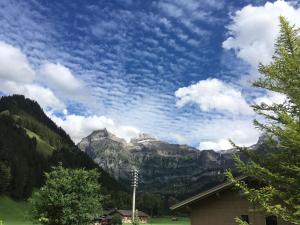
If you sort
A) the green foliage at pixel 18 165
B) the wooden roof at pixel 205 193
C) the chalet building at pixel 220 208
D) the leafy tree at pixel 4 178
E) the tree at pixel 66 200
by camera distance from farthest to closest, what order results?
the green foliage at pixel 18 165, the leafy tree at pixel 4 178, the tree at pixel 66 200, the wooden roof at pixel 205 193, the chalet building at pixel 220 208

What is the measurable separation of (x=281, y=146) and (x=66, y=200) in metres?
18.9

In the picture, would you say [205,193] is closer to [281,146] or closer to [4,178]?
[281,146]

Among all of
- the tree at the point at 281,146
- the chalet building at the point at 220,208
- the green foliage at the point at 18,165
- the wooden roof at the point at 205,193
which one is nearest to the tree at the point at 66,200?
the chalet building at the point at 220,208

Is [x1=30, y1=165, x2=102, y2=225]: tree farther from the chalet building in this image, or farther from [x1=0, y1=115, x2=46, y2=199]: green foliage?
[x1=0, y1=115, x2=46, y2=199]: green foliage

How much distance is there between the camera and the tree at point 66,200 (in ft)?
112

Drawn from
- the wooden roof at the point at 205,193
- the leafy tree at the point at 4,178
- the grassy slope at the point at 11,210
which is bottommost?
the grassy slope at the point at 11,210

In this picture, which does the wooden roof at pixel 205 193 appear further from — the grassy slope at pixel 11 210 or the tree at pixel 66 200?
the grassy slope at pixel 11 210

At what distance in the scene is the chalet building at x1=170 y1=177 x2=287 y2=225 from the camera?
92.2ft

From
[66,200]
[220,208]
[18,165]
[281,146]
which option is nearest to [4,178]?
[18,165]

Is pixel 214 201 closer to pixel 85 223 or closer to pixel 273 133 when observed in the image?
pixel 273 133

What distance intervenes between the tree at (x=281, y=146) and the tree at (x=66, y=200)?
15878mm

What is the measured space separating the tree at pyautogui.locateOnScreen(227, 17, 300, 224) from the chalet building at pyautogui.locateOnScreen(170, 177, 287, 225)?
2.75 meters

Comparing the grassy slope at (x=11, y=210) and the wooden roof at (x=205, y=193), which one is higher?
the wooden roof at (x=205, y=193)

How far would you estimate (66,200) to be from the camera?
33875 mm
